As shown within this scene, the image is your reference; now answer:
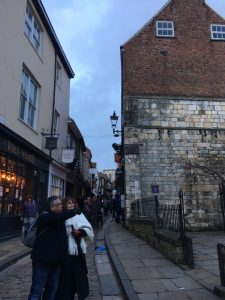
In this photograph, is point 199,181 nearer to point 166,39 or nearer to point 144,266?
point 166,39

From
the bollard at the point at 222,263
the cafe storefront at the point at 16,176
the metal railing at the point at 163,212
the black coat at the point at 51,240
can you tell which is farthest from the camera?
the cafe storefront at the point at 16,176

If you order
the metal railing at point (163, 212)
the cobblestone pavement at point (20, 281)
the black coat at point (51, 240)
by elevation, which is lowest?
the cobblestone pavement at point (20, 281)

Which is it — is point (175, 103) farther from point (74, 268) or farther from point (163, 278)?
point (74, 268)

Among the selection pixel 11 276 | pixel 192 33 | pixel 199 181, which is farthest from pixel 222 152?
pixel 11 276

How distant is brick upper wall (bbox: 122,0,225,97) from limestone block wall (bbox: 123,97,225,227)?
0.83 m

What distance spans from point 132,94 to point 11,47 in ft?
27.9

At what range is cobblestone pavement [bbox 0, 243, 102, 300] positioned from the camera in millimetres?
5883

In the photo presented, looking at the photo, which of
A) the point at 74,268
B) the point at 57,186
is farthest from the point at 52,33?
the point at 74,268

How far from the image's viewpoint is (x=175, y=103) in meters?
19.5

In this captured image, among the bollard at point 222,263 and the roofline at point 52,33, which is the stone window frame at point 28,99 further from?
the bollard at point 222,263

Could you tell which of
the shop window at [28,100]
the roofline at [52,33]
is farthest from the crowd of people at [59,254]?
the roofline at [52,33]

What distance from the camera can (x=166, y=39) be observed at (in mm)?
20766

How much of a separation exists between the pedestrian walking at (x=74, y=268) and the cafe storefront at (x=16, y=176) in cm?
715

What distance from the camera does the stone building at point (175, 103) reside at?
18141 mm
